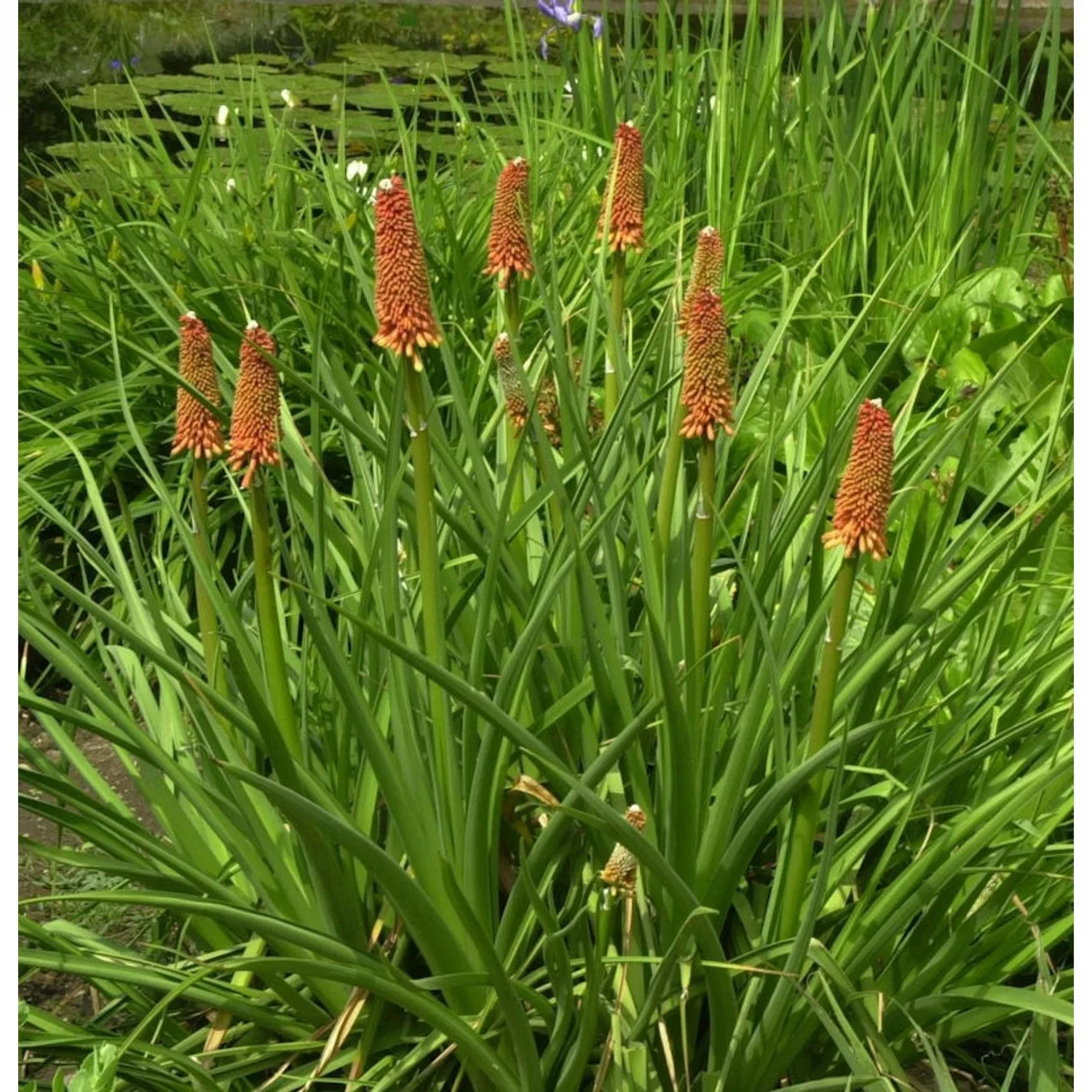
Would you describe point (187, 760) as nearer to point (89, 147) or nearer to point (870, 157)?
point (870, 157)

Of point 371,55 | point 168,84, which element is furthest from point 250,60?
point 371,55

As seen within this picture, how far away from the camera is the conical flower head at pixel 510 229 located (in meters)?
2.06

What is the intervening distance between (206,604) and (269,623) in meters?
0.25

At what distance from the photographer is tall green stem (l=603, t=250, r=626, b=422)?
7.20 feet

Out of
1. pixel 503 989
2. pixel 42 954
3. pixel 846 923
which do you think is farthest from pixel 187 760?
pixel 846 923

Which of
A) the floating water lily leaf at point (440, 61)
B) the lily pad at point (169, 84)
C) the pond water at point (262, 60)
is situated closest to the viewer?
the pond water at point (262, 60)

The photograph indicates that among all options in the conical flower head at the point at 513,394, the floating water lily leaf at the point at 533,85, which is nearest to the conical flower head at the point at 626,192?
the conical flower head at the point at 513,394

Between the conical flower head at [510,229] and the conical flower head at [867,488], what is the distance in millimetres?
686

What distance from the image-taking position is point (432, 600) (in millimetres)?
1808

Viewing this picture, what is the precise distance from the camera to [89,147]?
15.9 feet

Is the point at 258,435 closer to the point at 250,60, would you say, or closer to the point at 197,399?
the point at 197,399

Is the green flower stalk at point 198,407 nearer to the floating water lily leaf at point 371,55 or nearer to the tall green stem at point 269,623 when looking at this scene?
the tall green stem at point 269,623

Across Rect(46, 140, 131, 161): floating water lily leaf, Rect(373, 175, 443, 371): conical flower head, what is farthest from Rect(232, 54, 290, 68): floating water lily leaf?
Rect(373, 175, 443, 371): conical flower head

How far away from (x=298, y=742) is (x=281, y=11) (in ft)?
34.9
